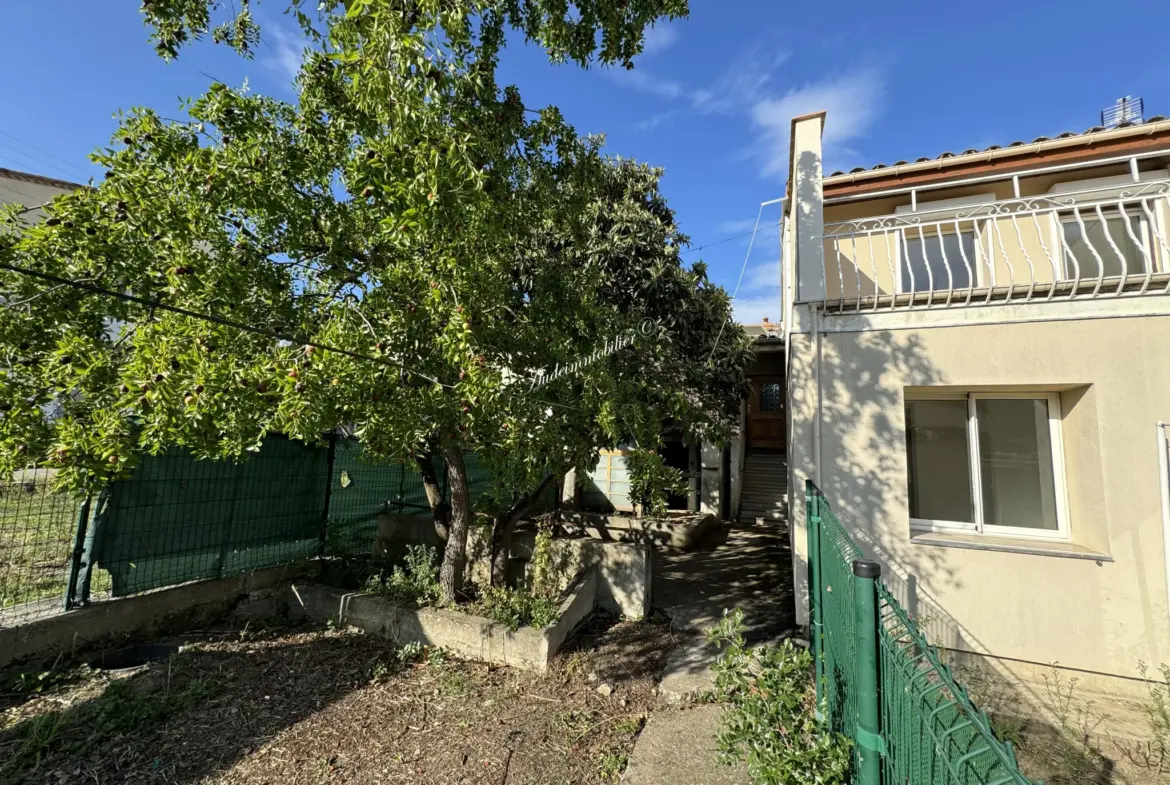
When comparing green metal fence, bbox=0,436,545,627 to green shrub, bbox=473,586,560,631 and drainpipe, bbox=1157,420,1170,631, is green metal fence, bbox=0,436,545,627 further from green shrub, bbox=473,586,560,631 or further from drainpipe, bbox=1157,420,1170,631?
drainpipe, bbox=1157,420,1170,631

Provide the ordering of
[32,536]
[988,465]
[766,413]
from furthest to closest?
[766,413] → [988,465] → [32,536]

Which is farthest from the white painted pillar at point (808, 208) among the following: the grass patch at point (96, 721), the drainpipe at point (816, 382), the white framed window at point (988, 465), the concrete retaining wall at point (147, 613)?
the concrete retaining wall at point (147, 613)

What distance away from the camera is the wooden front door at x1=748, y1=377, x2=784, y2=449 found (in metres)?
14.6

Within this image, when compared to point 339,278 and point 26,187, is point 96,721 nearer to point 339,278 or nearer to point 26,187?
point 339,278

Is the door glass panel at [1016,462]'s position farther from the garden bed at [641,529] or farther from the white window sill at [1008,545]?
the garden bed at [641,529]

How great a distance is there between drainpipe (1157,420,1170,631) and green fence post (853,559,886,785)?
3629mm

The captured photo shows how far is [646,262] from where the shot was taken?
8.16 metres

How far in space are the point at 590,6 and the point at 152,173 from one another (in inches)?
147

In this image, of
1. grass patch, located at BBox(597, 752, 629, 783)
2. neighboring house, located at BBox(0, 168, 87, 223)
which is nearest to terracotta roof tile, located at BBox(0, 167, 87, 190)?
neighboring house, located at BBox(0, 168, 87, 223)

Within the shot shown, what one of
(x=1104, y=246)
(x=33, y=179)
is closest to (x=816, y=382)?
(x=1104, y=246)

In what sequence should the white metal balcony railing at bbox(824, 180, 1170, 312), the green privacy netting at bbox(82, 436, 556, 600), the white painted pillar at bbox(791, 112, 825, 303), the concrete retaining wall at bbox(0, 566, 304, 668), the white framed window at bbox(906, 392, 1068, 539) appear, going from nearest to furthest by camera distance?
1. the concrete retaining wall at bbox(0, 566, 304, 668)
2. the white metal balcony railing at bbox(824, 180, 1170, 312)
3. the green privacy netting at bbox(82, 436, 556, 600)
4. the white framed window at bbox(906, 392, 1068, 539)
5. the white painted pillar at bbox(791, 112, 825, 303)

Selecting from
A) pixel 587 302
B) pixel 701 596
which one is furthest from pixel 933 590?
pixel 587 302

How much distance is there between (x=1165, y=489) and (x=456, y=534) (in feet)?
18.6

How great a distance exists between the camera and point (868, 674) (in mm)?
1684
